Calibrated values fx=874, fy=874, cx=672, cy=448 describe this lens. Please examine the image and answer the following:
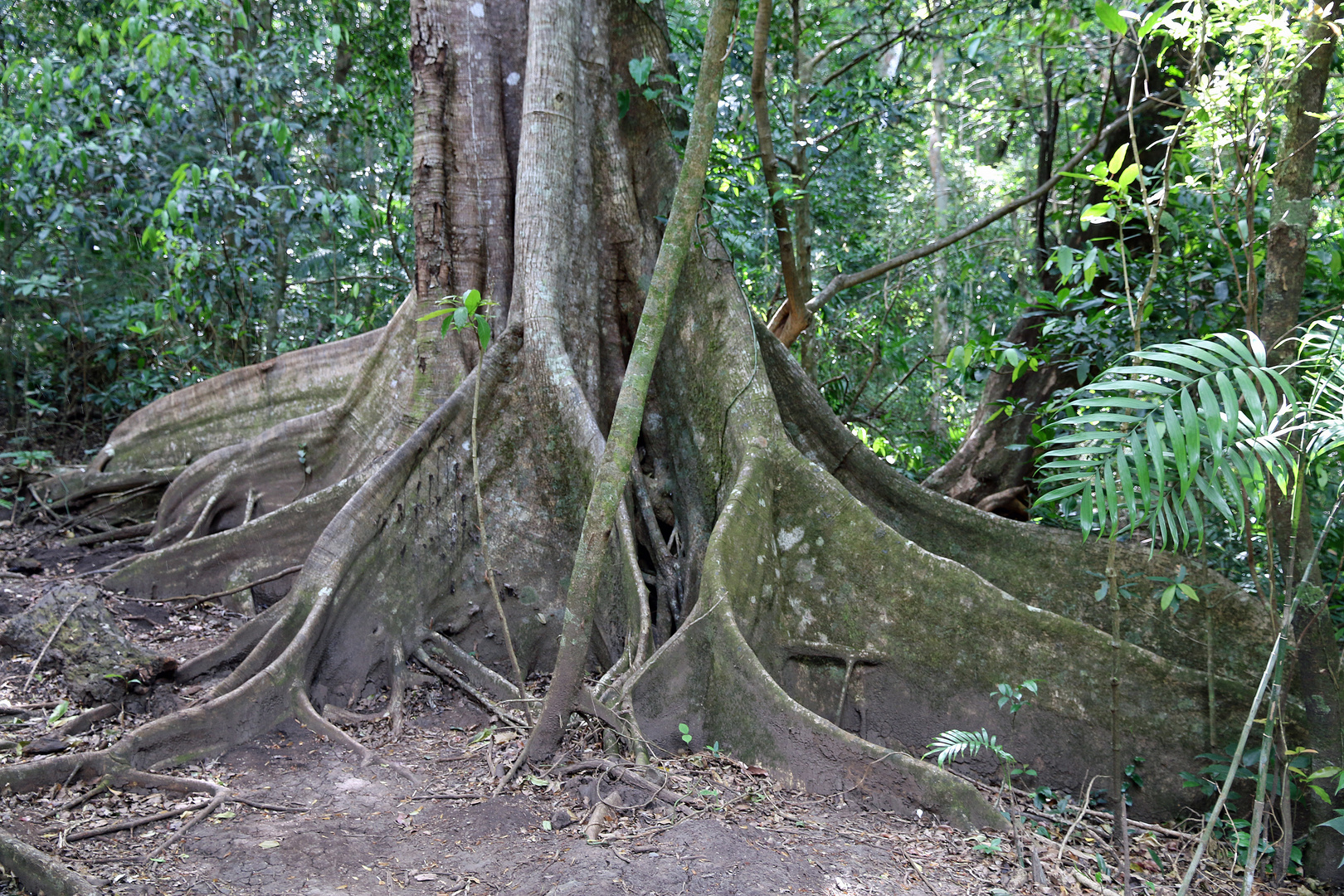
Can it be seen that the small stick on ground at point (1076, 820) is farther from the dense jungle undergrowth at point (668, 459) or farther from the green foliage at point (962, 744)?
the green foliage at point (962, 744)

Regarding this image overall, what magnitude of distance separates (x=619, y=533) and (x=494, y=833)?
1.64 meters

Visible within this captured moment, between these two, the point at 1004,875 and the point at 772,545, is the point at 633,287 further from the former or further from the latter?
the point at 1004,875

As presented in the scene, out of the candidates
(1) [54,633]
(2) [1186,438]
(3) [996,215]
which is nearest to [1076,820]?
(2) [1186,438]

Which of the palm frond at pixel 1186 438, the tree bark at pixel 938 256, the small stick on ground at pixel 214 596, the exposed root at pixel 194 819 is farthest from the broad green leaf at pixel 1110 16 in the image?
the tree bark at pixel 938 256

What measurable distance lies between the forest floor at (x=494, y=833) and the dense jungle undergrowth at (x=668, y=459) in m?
0.04

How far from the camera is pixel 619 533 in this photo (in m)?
4.30

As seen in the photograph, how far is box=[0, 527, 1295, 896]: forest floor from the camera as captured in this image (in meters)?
2.69

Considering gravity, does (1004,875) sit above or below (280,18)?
below

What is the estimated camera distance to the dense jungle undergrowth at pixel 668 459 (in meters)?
3.22

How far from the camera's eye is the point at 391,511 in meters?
4.51

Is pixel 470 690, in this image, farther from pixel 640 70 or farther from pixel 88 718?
pixel 640 70

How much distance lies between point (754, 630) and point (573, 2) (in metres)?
3.80

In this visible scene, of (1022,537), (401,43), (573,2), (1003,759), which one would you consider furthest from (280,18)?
(1003,759)

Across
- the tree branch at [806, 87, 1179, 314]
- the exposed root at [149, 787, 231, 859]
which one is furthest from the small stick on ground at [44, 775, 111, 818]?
the tree branch at [806, 87, 1179, 314]
